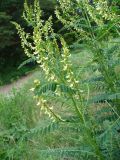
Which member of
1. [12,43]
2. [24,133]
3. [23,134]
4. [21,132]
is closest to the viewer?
[23,134]

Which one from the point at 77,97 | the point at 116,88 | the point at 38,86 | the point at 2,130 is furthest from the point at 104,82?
→ the point at 2,130

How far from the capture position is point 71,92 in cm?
299

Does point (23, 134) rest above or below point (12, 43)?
above

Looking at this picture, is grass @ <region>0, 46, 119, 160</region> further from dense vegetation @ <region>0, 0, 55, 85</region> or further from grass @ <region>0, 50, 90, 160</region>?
dense vegetation @ <region>0, 0, 55, 85</region>

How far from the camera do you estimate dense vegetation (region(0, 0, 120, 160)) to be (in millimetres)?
3039

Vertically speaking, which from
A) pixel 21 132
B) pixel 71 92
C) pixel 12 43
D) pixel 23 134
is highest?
pixel 71 92

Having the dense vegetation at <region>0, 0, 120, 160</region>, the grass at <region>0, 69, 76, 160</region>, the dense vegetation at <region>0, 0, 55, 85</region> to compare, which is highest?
the dense vegetation at <region>0, 0, 120, 160</region>

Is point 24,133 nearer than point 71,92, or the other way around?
point 71,92

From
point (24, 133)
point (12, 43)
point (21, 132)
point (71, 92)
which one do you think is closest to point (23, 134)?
point (24, 133)

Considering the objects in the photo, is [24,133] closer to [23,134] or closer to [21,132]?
[23,134]

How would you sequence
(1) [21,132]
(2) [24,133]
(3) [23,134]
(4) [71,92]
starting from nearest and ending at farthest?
(4) [71,92] < (3) [23,134] < (2) [24,133] < (1) [21,132]

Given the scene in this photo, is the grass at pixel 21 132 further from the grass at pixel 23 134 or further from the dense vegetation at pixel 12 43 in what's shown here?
the dense vegetation at pixel 12 43

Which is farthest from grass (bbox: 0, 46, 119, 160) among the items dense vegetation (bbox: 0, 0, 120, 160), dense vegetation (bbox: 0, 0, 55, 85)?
dense vegetation (bbox: 0, 0, 55, 85)

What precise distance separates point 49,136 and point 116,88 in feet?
5.23
